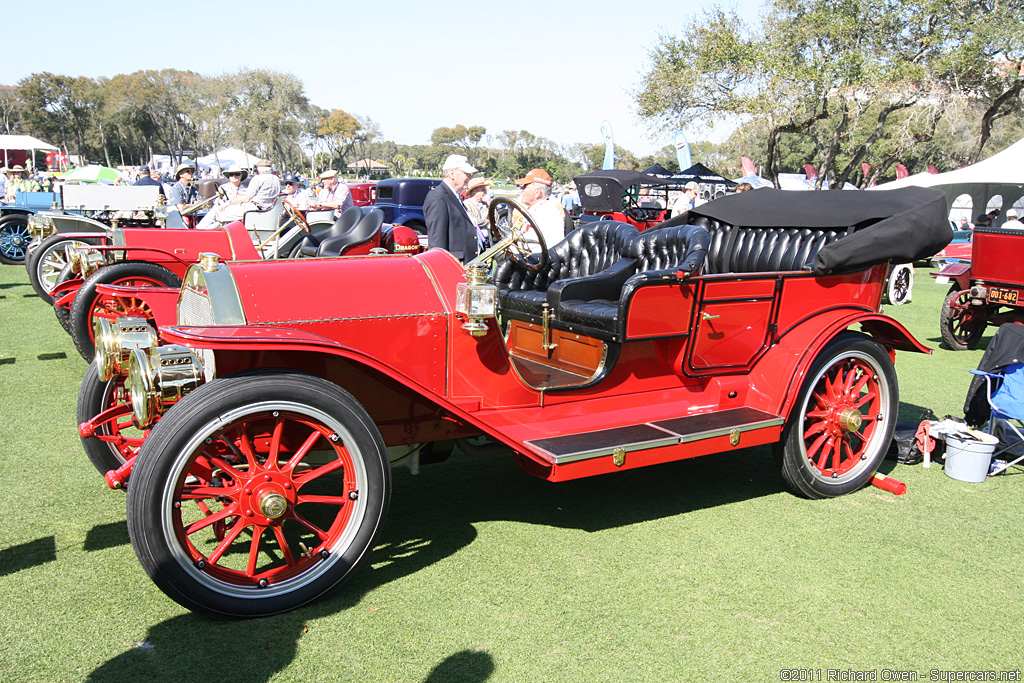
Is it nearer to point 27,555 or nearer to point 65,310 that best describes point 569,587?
point 27,555

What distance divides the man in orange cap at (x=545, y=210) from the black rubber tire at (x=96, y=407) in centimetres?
361

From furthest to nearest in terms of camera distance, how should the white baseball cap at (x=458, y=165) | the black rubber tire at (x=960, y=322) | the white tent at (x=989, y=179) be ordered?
1. the white tent at (x=989, y=179)
2. the black rubber tire at (x=960, y=322)
3. the white baseball cap at (x=458, y=165)

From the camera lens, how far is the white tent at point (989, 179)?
1546 centimetres

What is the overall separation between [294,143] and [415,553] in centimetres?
7121

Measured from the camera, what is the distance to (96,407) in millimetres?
3373

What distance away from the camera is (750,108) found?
20.4 meters

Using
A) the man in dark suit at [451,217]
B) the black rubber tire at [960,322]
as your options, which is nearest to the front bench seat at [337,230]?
the man in dark suit at [451,217]

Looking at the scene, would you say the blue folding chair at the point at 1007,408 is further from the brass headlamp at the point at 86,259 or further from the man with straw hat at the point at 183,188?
the man with straw hat at the point at 183,188

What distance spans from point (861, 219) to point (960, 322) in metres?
4.92

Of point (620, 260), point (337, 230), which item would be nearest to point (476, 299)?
point (620, 260)

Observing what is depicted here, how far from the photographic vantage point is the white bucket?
13.8 feet

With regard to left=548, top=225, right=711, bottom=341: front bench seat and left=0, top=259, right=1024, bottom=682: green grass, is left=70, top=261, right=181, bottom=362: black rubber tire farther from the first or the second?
left=548, top=225, right=711, bottom=341: front bench seat

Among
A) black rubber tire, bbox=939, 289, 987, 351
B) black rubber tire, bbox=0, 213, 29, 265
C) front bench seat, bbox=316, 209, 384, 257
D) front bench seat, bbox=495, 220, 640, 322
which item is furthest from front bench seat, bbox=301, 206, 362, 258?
black rubber tire, bbox=0, 213, 29, 265

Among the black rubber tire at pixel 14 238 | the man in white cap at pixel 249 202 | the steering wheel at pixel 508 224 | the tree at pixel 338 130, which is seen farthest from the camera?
the tree at pixel 338 130
